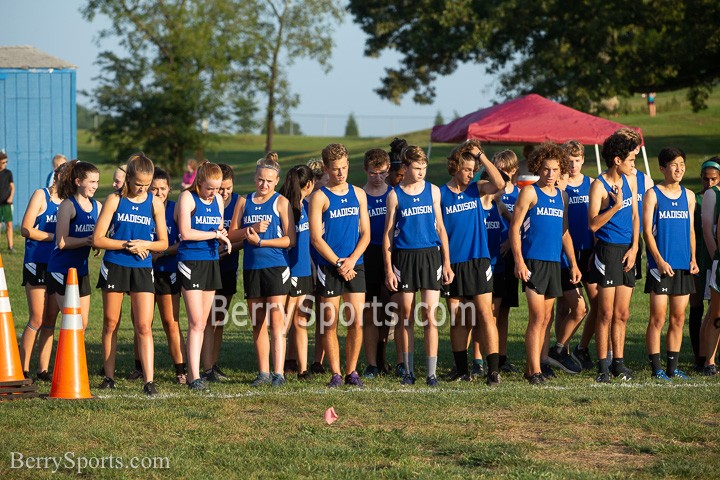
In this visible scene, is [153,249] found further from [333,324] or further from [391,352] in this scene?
[391,352]

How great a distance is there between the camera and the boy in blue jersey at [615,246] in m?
8.95

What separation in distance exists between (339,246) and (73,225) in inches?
91.4

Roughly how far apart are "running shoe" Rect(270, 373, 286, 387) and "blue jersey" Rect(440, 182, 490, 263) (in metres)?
1.82

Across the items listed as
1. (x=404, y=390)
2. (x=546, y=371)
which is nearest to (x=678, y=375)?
(x=546, y=371)

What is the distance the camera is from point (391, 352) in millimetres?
11250

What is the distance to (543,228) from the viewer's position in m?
8.77

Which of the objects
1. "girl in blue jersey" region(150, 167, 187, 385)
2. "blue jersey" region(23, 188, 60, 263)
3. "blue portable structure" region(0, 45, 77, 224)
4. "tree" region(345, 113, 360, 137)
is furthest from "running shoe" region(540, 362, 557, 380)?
"tree" region(345, 113, 360, 137)

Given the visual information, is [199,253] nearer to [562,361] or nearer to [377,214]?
[377,214]

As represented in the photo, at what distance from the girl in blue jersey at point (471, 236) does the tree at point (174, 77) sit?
36825mm

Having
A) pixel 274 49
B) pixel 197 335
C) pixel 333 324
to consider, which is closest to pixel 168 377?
pixel 197 335

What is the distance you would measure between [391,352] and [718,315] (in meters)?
3.57

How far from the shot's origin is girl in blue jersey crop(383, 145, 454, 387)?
8.81 metres

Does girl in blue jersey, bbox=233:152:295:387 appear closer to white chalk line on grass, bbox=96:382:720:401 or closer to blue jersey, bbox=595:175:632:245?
white chalk line on grass, bbox=96:382:720:401

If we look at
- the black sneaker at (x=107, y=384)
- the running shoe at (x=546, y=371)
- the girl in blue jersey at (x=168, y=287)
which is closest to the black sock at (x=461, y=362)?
the running shoe at (x=546, y=371)
